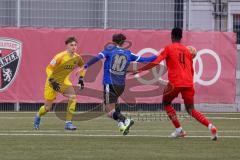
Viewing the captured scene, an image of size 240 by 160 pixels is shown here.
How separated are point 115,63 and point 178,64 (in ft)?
4.92

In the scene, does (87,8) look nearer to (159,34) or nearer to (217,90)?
(159,34)

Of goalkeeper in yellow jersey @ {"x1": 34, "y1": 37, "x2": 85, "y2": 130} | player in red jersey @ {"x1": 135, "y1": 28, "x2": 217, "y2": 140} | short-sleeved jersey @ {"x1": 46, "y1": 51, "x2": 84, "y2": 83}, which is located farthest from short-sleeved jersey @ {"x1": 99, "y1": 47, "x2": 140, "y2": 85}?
Answer: short-sleeved jersey @ {"x1": 46, "y1": 51, "x2": 84, "y2": 83}

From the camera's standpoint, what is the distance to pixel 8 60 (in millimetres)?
23688

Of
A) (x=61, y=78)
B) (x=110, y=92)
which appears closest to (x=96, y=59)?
(x=110, y=92)

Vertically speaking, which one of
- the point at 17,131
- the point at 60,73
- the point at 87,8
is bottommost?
the point at 17,131

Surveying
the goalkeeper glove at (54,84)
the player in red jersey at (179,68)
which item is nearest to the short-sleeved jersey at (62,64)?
the goalkeeper glove at (54,84)

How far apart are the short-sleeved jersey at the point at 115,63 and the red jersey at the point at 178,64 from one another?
3.56 ft

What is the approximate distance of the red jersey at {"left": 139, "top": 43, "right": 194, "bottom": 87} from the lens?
45.3ft

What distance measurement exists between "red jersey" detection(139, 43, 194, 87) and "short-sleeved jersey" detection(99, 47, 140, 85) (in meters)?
1.09

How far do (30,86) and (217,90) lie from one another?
221 inches

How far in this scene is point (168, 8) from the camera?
2497 cm

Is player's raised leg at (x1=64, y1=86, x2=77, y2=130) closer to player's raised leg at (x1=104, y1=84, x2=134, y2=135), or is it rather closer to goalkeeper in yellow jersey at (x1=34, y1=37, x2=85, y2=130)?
goalkeeper in yellow jersey at (x1=34, y1=37, x2=85, y2=130)

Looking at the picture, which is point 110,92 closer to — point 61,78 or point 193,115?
point 193,115
